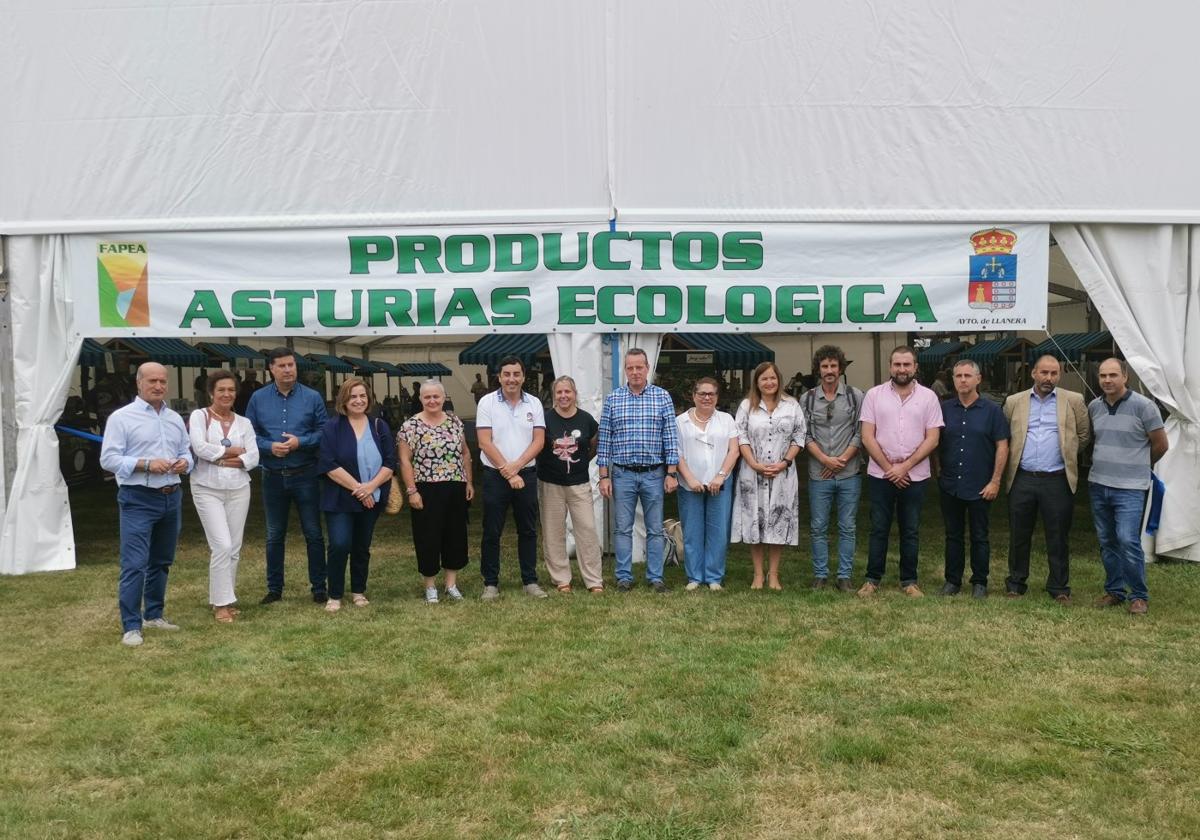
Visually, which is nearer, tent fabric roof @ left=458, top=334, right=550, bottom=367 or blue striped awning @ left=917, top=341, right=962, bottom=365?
tent fabric roof @ left=458, top=334, right=550, bottom=367

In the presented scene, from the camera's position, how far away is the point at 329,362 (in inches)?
735

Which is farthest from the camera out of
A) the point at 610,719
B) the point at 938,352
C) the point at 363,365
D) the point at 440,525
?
the point at 363,365

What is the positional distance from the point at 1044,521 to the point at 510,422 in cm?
333

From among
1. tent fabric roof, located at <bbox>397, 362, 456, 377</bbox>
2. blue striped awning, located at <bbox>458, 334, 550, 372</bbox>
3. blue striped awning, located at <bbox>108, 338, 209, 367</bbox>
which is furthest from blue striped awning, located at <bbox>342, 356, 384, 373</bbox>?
blue striped awning, located at <bbox>458, 334, 550, 372</bbox>

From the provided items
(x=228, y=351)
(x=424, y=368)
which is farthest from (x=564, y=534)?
(x=424, y=368)

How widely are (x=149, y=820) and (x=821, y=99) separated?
20.6 feet

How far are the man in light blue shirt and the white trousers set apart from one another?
228mm

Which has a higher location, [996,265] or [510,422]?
[996,265]

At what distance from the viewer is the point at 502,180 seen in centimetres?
737

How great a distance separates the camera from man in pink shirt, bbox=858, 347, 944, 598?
6.11 metres

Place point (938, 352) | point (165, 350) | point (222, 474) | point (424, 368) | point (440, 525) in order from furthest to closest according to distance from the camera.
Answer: point (424, 368)
point (938, 352)
point (165, 350)
point (440, 525)
point (222, 474)

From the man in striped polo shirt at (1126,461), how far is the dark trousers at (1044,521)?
0.21 metres

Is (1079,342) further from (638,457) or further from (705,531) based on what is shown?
(638,457)

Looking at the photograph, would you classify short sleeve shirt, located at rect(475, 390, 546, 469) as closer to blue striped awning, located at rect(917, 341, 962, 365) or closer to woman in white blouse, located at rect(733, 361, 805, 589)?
woman in white blouse, located at rect(733, 361, 805, 589)
